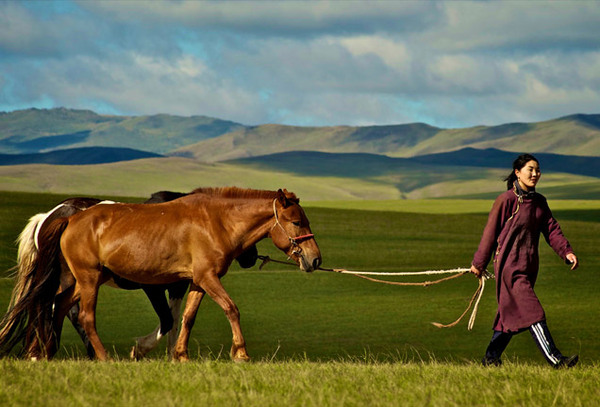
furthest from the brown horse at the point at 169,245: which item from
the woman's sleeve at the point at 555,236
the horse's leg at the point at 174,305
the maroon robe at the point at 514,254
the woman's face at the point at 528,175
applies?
the woman's sleeve at the point at 555,236

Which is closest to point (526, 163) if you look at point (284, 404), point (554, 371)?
point (554, 371)

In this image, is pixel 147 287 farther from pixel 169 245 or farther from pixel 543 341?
pixel 543 341

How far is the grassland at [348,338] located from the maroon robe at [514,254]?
0.55 metres

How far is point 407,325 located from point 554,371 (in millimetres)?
11491

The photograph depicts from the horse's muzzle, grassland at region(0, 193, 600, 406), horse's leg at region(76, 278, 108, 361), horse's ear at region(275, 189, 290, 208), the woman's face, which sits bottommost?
grassland at region(0, 193, 600, 406)

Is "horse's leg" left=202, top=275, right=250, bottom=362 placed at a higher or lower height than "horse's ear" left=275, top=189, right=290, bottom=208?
lower

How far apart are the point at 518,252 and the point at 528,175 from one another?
0.78 metres

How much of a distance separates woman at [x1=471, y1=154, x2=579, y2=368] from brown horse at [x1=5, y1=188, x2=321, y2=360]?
185 centimetres

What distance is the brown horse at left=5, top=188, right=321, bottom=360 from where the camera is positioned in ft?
28.1

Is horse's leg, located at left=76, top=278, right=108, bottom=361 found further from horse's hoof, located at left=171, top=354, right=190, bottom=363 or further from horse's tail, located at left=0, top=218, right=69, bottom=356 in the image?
horse's hoof, located at left=171, top=354, right=190, bottom=363

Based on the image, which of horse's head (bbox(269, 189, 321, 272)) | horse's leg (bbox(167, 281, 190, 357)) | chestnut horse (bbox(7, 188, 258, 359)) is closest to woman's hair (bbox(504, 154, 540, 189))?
horse's head (bbox(269, 189, 321, 272))

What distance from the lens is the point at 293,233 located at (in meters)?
8.86

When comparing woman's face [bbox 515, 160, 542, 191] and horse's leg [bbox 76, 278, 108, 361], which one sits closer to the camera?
woman's face [bbox 515, 160, 542, 191]

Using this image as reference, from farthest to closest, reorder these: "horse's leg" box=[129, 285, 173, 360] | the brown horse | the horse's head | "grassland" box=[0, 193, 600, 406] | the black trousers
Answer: "horse's leg" box=[129, 285, 173, 360] → the horse's head → the brown horse → the black trousers → "grassland" box=[0, 193, 600, 406]
